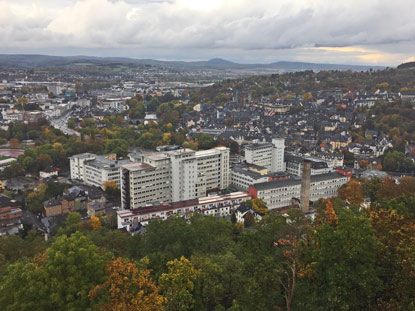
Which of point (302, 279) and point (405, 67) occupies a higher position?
point (405, 67)

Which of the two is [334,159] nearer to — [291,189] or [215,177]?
[291,189]

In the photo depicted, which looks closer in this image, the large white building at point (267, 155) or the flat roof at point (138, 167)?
the flat roof at point (138, 167)

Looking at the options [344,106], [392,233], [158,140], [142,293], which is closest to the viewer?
[142,293]

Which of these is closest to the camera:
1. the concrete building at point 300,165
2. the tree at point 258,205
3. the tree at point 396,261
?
the tree at point 396,261

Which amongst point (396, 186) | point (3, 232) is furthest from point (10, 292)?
point (396, 186)

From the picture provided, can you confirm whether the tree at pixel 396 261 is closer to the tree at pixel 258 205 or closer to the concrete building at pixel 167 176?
the tree at pixel 258 205

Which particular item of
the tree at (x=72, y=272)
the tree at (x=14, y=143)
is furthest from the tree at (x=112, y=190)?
the tree at (x=14, y=143)

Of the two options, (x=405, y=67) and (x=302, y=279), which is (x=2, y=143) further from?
(x=405, y=67)

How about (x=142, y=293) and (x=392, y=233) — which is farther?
(x=392, y=233)
